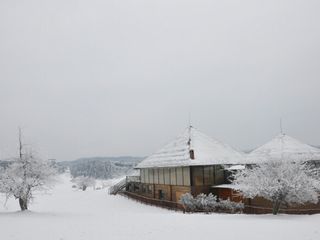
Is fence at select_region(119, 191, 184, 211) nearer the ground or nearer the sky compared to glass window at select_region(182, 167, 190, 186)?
nearer the ground

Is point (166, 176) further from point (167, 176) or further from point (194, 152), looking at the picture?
point (194, 152)

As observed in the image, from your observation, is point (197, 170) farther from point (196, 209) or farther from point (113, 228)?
point (113, 228)

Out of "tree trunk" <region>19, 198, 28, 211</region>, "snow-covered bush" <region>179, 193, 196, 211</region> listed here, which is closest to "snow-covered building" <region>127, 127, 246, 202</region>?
"snow-covered bush" <region>179, 193, 196, 211</region>

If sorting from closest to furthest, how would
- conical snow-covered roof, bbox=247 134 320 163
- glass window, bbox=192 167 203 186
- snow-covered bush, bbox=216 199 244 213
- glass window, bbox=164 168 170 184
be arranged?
snow-covered bush, bbox=216 199 244 213
conical snow-covered roof, bbox=247 134 320 163
glass window, bbox=192 167 203 186
glass window, bbox=164 168 170 184

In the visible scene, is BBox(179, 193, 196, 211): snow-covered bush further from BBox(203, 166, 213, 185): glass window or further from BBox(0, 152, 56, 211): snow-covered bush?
BBox(0, 152, 56, 211): snow-covered bush

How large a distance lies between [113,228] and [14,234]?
438 centimetres

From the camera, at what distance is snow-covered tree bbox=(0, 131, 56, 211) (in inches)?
995

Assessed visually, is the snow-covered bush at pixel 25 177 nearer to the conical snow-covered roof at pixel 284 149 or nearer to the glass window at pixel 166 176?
the glass window at pixel 166 176

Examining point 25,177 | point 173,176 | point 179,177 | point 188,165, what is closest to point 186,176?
point 179,177

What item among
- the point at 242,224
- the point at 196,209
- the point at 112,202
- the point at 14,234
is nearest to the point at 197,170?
the point at 196,209

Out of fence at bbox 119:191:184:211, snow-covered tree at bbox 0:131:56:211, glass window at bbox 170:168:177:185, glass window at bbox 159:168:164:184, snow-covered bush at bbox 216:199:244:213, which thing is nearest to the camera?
snow-covered tree at bbox 0:131:56:211

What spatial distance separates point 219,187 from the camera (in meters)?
33.8

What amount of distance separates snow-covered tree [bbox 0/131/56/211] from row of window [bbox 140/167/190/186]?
13921mm

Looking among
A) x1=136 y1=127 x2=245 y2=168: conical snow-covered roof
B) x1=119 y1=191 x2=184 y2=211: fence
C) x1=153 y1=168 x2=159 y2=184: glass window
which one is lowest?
x1=119 y1=191 x2=184 y2=211: fence
